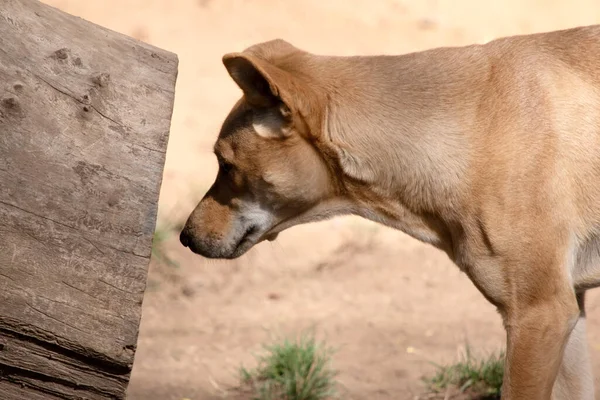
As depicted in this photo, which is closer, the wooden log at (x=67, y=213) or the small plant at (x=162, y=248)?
the wooden log at (x=67, y=213)

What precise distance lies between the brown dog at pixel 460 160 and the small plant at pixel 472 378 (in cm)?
102

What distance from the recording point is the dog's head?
4078 millimetres

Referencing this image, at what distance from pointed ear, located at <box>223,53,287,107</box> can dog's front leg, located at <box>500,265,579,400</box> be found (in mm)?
1235

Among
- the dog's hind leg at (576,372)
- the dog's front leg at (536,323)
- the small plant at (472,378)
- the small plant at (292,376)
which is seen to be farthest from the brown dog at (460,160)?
the small plant at (292,376)

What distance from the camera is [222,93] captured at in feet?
28.9

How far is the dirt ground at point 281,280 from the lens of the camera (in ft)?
19.8

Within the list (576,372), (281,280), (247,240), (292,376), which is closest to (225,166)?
(247,240)

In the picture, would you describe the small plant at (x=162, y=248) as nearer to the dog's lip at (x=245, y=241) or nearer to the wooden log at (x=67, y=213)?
the dog's lip at (x=245, y=241)

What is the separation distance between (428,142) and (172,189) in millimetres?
4004

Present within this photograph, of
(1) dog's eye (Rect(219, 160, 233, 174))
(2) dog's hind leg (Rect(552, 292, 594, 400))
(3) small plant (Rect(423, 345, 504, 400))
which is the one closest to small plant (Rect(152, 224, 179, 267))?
(3) small plant (Rect(423, 345, 504, 400))

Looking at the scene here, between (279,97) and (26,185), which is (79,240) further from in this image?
(279,97)

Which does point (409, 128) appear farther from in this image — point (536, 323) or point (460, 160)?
point (536, 323)

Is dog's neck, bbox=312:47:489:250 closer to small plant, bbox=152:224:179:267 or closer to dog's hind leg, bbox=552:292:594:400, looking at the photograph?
dog's hind leg, bbox=552:292:594:400

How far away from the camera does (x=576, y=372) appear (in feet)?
15.3
